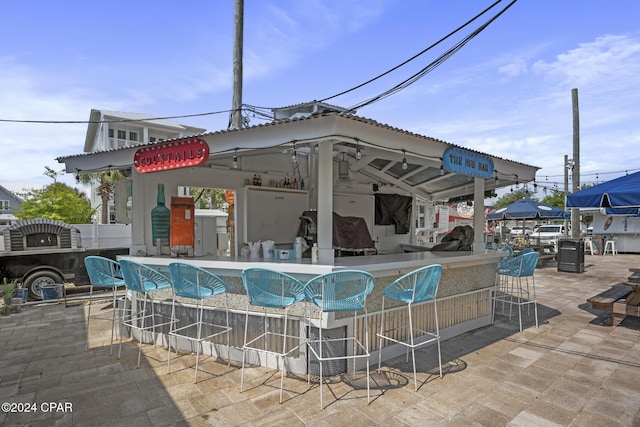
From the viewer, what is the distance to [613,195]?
196 inches

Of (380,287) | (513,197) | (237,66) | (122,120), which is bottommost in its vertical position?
(380,287)

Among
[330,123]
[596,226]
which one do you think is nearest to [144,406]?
[330,123]

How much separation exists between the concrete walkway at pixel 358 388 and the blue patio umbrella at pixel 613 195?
6.08 feet

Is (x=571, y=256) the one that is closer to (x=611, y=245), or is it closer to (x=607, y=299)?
(x=607, y=299)

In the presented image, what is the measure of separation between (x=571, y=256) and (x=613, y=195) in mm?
6957

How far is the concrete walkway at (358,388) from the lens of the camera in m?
2.74

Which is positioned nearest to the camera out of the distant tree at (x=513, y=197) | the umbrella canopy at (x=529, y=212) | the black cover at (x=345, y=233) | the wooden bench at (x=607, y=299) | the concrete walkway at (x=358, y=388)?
the concrete walkway at (x=358, y=388)

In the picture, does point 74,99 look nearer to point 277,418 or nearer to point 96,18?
point 96,18

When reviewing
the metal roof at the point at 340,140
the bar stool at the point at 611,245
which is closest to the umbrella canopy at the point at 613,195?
the metal roof at the point at 340,140

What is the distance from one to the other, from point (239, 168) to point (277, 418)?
13.4 feet

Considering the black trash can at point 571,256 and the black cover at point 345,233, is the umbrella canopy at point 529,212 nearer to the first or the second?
the black trash can at point 571,256

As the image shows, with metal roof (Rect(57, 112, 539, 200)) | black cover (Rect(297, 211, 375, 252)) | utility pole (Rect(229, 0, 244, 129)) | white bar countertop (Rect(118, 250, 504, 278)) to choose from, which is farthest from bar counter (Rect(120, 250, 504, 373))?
utility pole (Rect(229, 0, 244, 129))

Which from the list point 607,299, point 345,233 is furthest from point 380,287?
point 607,299

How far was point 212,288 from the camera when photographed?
3600mm
